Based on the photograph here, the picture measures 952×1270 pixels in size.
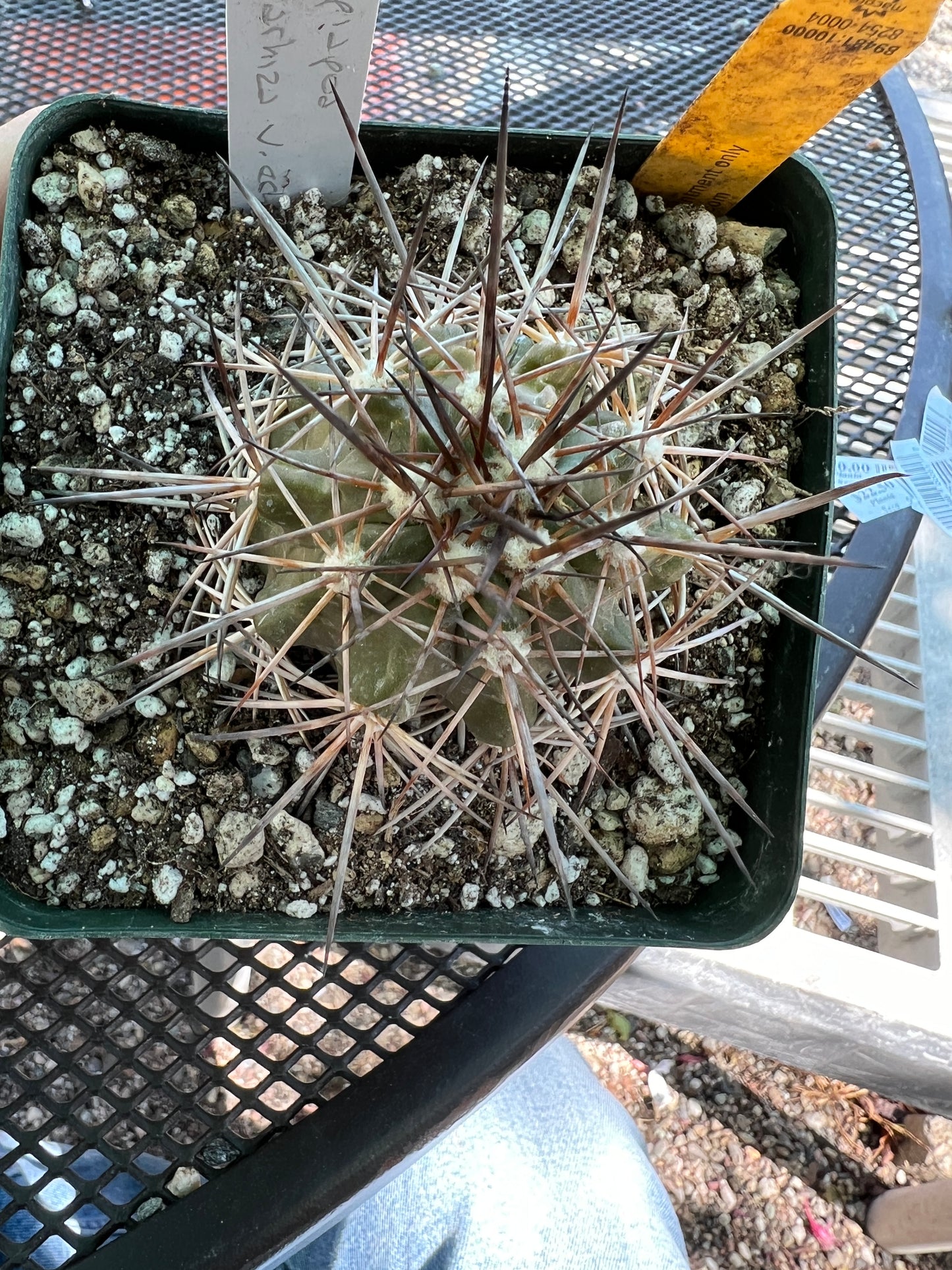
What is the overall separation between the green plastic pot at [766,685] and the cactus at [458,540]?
2.4 inches

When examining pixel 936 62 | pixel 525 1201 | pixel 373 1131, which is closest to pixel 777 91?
pixel 373 1131

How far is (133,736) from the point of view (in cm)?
59

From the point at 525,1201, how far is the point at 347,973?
12.9 inches

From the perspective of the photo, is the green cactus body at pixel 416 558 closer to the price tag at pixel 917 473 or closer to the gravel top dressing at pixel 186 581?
the gravel top dressing at pixel 186 581

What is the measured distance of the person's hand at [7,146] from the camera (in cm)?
66

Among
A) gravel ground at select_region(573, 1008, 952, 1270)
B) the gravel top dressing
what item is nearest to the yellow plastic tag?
the gravel top dressing

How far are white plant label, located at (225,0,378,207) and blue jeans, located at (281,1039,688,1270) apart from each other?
776 mm

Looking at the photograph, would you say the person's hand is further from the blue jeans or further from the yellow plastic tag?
the blue jeans

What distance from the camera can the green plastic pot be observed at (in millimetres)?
564

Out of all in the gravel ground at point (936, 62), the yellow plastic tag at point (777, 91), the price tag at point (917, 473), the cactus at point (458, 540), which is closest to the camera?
the cactus at point (458, 540)

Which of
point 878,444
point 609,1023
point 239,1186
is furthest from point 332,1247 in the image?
point 878,444

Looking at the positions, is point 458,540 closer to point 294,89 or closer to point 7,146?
point 294,89

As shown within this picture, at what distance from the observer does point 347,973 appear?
3.86 feet

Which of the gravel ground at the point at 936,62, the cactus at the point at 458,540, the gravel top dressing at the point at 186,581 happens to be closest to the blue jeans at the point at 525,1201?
the gravel top dressing at the point at 186,581
